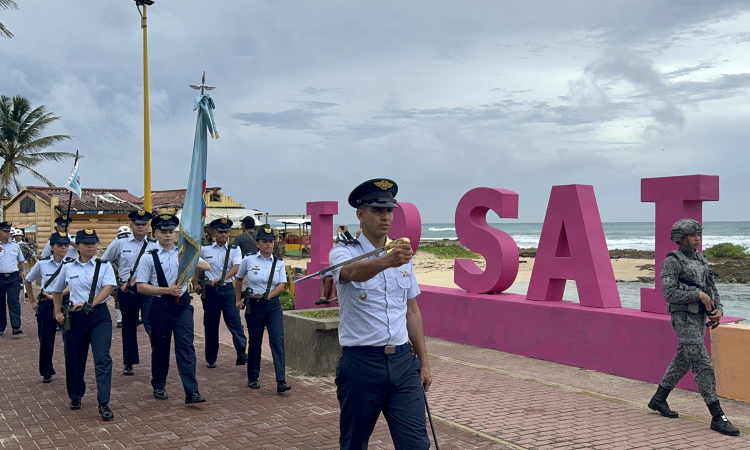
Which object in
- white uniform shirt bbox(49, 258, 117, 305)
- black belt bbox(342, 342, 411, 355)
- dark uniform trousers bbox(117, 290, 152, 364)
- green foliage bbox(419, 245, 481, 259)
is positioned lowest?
green foliage bbox(419, 245, 481, 259)

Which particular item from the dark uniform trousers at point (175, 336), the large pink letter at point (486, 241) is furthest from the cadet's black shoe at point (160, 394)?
the large pink letter at point (486, 241)

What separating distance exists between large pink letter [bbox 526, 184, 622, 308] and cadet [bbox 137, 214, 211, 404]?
4982 mm

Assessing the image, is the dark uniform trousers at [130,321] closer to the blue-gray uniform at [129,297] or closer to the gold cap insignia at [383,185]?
the blue-gray uniform at [129,297]

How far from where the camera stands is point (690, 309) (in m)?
6.64

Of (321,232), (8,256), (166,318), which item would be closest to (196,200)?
(166,318)

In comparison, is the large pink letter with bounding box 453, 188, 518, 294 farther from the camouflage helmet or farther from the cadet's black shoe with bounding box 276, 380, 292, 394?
the cadet's black shoe with bounding box 276, 380, 292, 394

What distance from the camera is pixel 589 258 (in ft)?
31.4

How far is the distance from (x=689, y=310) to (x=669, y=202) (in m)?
2.21

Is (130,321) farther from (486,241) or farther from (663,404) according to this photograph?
(663,404)

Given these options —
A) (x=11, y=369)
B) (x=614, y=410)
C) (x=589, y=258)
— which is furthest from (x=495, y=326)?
(x=11, y=369)

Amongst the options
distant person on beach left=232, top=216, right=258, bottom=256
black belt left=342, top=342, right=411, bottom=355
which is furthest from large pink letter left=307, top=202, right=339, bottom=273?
black belt left=342, top=342, right=411, bottom=355

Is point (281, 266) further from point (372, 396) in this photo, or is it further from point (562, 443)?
point (372, 396)

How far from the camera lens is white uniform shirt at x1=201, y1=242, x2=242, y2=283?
9.75 meters

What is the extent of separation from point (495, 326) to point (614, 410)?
3.56 metres
